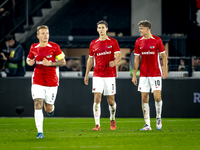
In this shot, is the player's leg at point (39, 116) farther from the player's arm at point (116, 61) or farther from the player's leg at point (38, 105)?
the player's arm at point (116, 61)

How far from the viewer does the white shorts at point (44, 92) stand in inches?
320

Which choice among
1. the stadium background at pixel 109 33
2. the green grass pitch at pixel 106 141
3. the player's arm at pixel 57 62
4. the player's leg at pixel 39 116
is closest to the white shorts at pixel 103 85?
the green grass pitch at pixel 106 141

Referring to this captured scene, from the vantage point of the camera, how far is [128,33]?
71.2ft

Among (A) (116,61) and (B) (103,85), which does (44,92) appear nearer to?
(B) (103,85)

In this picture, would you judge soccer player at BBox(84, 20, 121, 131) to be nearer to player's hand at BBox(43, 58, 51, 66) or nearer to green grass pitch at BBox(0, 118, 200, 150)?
green grass pitch at BBox(0, 118, 200, 150)

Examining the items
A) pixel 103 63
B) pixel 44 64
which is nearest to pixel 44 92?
pixel 44 64

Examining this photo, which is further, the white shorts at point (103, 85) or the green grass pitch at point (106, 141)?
the white shorts at point (103, 85)

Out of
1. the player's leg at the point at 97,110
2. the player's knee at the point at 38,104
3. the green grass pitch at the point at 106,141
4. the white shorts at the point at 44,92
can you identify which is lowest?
the green grass pitch at the point at 106,141

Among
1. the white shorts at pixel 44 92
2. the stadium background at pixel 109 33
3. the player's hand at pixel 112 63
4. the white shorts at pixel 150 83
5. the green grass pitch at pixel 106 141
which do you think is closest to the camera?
the green grass pitch at pixel 106 141

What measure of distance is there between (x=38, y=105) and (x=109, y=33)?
13471 mm

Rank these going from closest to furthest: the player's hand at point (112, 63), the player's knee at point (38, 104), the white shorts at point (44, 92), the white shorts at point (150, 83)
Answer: the player's knee at point (38, 104) → the white shorts at point (44, 92) → the player's hand at point (112, 63) → the white shorts at point (150, 83)

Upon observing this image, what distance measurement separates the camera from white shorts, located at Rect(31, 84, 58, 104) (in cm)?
812

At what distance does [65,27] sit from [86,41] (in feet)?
→ 8.89

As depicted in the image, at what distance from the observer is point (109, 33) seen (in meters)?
21.2
